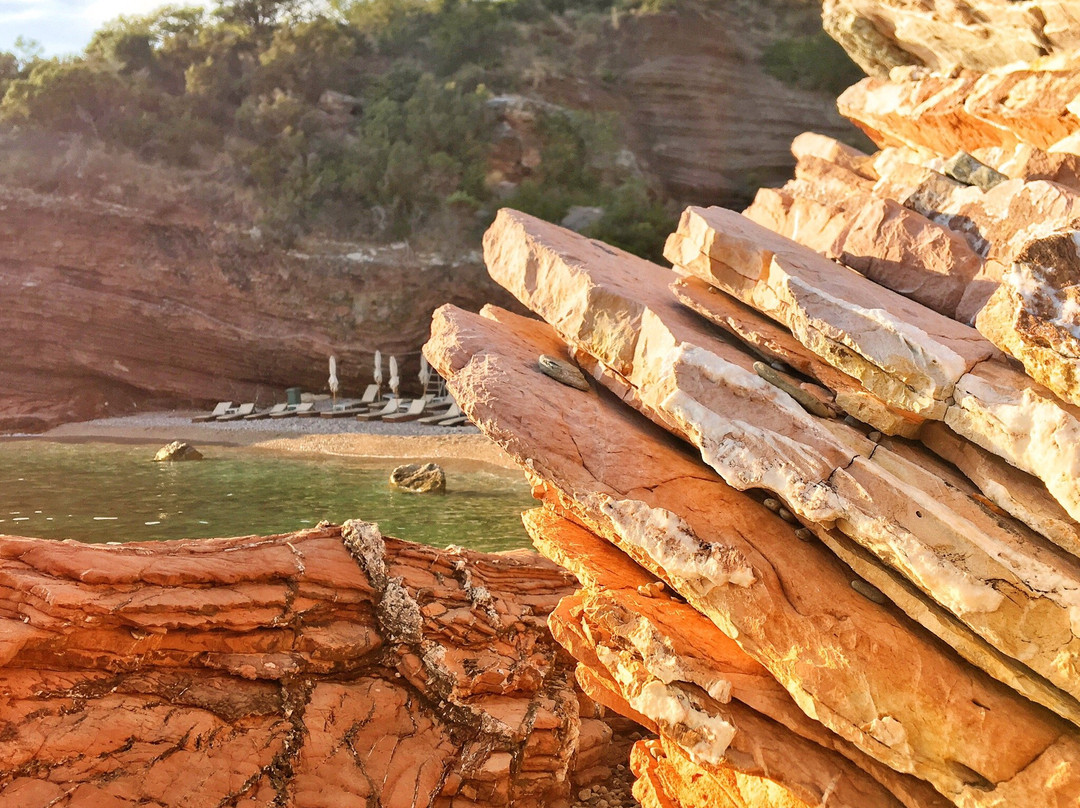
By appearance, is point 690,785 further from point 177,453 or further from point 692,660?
point 177,453

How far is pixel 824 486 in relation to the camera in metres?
4.31

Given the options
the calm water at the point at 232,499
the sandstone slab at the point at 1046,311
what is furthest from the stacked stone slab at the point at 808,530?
the calm water at the point at 232,499

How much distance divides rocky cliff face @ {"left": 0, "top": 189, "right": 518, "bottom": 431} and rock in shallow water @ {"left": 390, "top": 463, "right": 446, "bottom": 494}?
43.7ft

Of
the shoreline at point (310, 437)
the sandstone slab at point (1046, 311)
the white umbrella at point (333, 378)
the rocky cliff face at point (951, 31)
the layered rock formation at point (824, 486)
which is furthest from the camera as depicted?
the white umbrella at point (333, 378)

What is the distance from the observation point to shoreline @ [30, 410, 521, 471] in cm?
2191

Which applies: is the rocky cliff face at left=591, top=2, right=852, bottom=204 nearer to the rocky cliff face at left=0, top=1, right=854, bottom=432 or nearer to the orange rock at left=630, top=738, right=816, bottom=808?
the rocky cliff face at left=0, top=1, right=854, bottom=432

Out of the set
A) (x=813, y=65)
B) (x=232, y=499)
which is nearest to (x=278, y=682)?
(x=232, y=499)

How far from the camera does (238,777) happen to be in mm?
5812

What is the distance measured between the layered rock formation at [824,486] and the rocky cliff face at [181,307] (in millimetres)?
24545

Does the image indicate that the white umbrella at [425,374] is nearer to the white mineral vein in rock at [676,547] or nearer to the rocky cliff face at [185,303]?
the rocky cliff face at [185,303]

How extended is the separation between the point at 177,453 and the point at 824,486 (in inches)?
771

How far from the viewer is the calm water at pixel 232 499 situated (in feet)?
44.2

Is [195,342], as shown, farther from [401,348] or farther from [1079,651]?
[1079,651]

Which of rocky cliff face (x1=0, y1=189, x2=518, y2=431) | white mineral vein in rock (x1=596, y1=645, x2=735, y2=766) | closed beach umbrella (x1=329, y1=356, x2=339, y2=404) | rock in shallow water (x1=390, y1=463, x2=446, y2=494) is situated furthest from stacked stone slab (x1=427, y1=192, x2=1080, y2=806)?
rocky cliff face (x1=0, y1=189, x2=518, y2=431)
